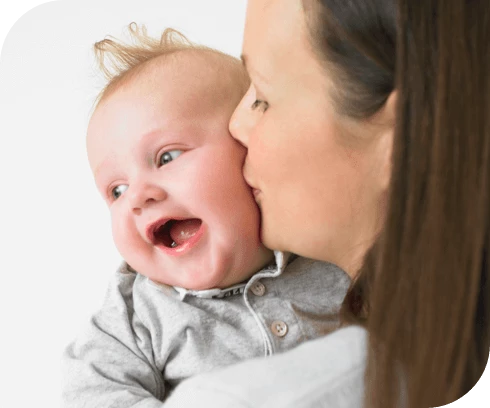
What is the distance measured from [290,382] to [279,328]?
41 centimetres

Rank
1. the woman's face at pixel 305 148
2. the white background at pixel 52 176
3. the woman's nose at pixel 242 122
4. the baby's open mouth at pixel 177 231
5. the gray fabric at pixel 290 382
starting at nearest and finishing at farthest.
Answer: the gray fabric at pixel 290 382 → the woman's face at pixel 305 148 → the woman's nose at pixel 242 122 → the baby's open mouth at pixel 177 231 → the white background at pixel 52 176

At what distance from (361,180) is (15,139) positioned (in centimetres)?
89

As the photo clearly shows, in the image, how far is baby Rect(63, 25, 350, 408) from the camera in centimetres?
A: 102

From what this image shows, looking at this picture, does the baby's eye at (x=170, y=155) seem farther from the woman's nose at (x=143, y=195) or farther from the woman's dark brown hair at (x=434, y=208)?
the woman's dark brown hair at (x=434, y=208)

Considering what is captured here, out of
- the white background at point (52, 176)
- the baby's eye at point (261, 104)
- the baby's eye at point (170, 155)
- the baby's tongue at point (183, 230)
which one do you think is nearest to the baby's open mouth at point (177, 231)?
the baby's tongue at point (183, 230)

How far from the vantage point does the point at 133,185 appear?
1048 mm

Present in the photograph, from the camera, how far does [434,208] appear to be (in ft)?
2.25

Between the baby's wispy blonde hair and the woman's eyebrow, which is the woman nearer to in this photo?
the woman's eyebrow

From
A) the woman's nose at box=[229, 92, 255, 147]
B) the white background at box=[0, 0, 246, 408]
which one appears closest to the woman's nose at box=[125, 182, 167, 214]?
the woman's nose at box=[229, 92, 255, 147]

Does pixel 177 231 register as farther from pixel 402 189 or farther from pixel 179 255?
pixel 402 189

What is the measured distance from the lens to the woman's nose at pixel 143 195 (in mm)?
1017

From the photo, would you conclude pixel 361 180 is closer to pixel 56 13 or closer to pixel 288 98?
pixel 288 98

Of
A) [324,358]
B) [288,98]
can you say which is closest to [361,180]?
[288,98]

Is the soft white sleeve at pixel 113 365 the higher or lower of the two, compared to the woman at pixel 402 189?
lower
